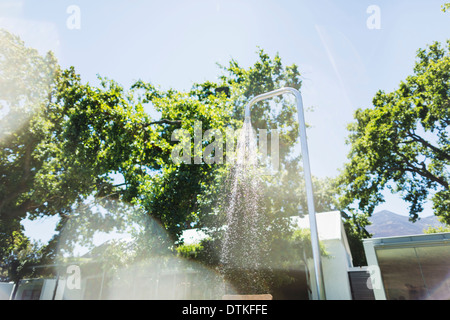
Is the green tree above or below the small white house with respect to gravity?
above

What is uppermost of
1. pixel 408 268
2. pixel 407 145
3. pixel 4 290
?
pixel 407 145

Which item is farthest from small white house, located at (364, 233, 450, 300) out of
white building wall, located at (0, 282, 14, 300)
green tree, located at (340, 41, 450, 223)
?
white building wall, located at (0, 282, 14, 300)

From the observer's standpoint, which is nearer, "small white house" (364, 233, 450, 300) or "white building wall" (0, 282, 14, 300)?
"small white house" (364, 233, 450, 300)

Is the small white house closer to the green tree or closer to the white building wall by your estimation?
the green tree

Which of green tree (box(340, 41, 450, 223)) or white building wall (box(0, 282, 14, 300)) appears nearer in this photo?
green tree (box(340, 41, 450, 223))

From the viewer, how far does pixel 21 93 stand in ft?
63.9

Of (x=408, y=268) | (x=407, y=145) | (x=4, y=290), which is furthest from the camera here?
(x=4, y=290)

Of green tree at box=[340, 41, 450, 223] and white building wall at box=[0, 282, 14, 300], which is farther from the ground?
green tree at box=[340, 41, 450, 223]

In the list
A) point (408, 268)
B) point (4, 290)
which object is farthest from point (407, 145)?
point (4, 290)

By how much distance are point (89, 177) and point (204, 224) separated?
8558 millimetres

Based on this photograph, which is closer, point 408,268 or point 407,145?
point 408,268

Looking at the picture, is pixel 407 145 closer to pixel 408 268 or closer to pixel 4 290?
pixel 408 268

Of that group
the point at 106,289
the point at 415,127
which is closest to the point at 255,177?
the point at 415,127

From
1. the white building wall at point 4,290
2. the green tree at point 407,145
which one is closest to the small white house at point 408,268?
the green tree at point 407,145
